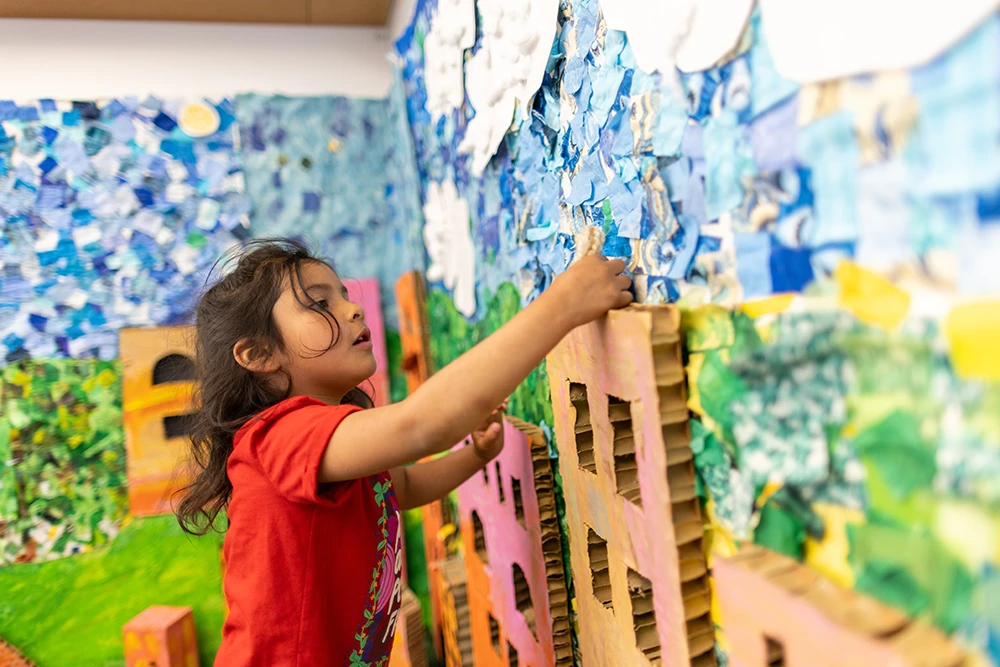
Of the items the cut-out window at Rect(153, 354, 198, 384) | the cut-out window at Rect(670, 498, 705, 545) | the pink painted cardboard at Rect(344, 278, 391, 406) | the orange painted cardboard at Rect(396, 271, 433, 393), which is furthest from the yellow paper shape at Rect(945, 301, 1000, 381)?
the cut-out window at Rect(153, 354, 198, 384)

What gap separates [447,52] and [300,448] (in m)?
0.66

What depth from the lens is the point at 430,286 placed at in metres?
1.36

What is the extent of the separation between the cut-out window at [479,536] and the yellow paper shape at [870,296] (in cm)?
74

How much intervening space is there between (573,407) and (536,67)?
34 cm

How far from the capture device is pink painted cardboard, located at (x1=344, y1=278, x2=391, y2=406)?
1588mm

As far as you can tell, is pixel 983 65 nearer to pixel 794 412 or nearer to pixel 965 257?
pixel 965 257

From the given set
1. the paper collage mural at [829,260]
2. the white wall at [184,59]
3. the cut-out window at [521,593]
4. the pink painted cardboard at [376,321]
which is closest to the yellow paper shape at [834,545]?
the paper collage mural at [829,260]

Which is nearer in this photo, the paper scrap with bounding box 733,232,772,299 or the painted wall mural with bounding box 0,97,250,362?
the paper scrap with bounding box 733,232,772,299

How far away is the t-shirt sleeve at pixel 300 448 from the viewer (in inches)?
23.1

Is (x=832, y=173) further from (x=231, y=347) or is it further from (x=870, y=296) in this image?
(x=231, y=347)

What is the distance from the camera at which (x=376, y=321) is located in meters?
1.60

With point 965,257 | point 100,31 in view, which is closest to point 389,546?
point 965,257

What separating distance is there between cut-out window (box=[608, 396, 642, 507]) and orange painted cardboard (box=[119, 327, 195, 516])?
123cm

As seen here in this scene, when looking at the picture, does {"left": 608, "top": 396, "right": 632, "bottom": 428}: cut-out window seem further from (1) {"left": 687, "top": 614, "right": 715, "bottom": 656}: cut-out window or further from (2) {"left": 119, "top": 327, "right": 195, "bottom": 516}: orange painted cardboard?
(2) {"left": 119, "top": 327, "right": 195, "bottom": 516}: orange painted cardboard
